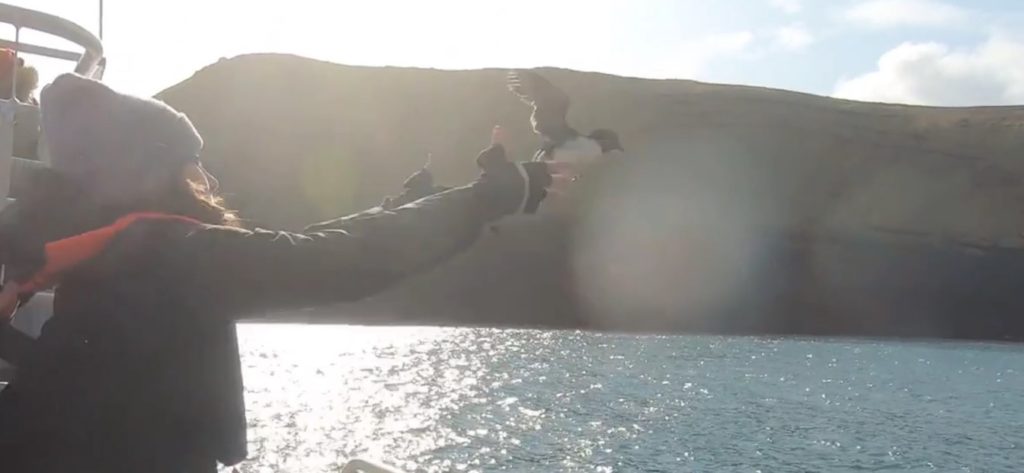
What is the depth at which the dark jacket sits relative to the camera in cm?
260

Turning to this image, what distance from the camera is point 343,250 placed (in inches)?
105

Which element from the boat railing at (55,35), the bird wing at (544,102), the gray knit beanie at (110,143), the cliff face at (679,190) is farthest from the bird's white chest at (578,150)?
the cliff face at (679,190)

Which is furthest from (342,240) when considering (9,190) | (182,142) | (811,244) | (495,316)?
(811,244)

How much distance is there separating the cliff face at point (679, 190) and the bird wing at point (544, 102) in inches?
3809

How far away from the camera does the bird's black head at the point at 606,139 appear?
3.86 meters

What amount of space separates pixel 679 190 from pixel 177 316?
12458cm

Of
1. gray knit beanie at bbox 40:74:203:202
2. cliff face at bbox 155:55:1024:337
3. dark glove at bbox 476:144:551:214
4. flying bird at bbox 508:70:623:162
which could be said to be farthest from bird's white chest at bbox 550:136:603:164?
cliff face at bbox 155:55:1024:337

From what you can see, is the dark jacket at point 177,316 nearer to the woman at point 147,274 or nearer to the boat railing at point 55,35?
the woman at point 147,274

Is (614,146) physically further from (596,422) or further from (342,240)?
(596,422)

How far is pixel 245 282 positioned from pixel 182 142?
1.36ft

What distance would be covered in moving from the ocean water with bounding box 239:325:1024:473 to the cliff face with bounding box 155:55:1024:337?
3400 cm

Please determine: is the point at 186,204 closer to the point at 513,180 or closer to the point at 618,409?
the point at 513,180

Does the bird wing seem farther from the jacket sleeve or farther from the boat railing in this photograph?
the boat railing

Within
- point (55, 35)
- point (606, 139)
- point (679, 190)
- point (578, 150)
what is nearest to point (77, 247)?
point (578, 150)
